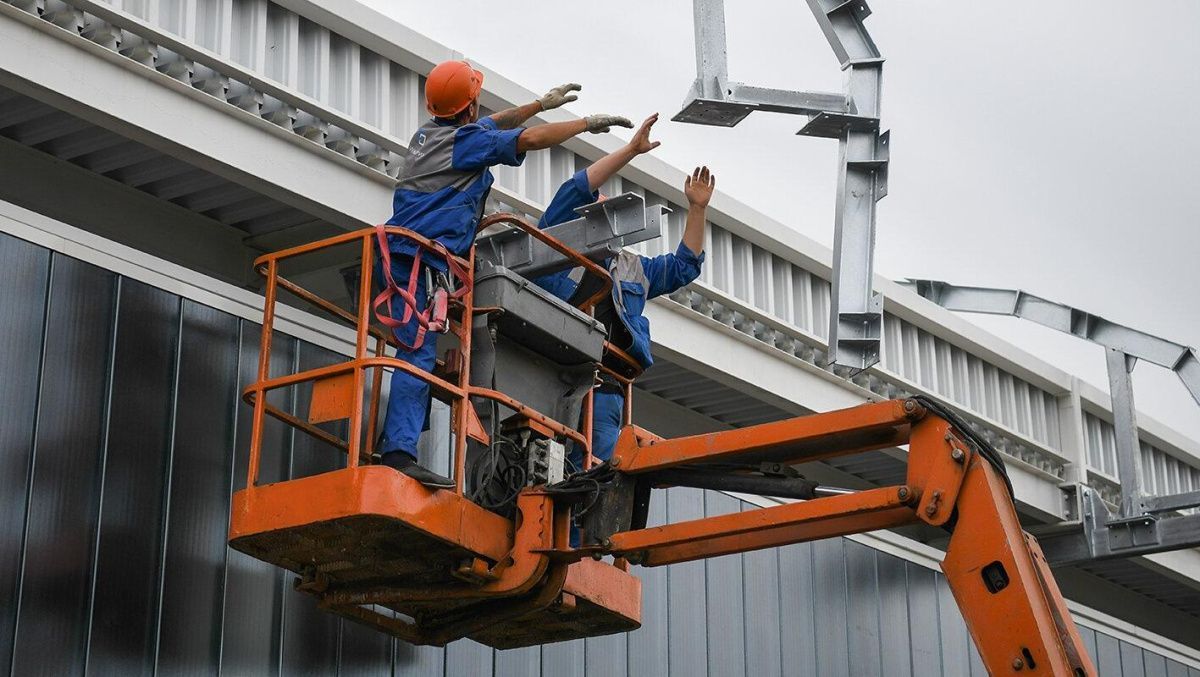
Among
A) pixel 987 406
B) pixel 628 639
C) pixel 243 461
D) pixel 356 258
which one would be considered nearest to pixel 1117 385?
pixel 987 406

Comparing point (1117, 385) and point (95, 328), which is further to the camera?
point (1117, 385)

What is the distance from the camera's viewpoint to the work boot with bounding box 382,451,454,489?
443 inches

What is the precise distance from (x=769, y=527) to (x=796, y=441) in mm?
553

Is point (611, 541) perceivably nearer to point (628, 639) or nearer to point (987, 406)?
point (628, 639)

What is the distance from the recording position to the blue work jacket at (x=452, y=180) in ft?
40.1

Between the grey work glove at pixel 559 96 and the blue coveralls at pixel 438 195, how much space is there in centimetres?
30

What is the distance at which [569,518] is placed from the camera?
11.6m

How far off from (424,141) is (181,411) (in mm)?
3063

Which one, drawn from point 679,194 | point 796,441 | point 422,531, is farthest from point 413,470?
point 679,194

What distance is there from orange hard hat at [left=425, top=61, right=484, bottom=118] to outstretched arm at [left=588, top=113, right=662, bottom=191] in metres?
1.08

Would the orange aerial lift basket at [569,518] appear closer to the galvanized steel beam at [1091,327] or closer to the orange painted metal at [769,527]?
the orange painted metal at [769,527]

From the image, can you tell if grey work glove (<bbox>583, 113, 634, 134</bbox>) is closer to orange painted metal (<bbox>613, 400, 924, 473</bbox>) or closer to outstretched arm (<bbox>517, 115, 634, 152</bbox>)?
outstretched arm (<bbox>517, 115, 634, 152</bbox>)

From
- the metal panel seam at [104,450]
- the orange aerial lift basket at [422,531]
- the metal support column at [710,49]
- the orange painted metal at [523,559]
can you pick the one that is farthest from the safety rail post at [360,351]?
the metal support column at [710,49]

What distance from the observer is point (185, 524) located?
13.6 m
